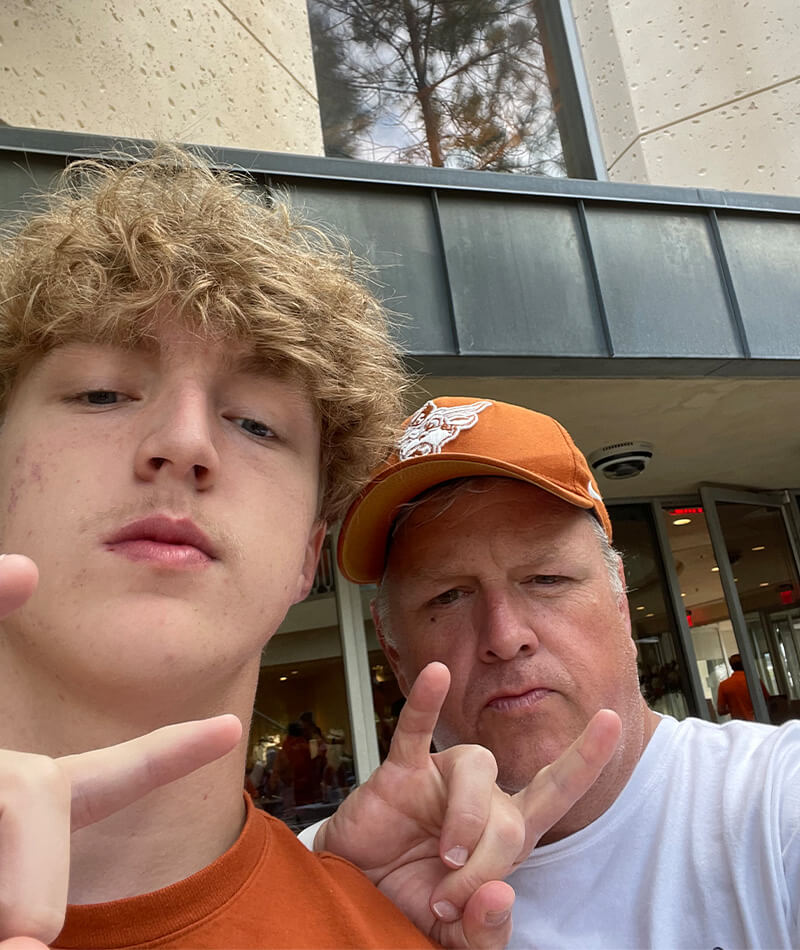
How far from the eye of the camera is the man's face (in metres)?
1.53

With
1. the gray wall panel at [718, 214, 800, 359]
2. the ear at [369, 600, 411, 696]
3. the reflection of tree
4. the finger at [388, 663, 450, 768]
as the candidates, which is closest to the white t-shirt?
the finger at [388, 663, 450, 768]

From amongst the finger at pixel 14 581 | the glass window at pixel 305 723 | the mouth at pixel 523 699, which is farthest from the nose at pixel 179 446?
the glass window at pixel 305 723

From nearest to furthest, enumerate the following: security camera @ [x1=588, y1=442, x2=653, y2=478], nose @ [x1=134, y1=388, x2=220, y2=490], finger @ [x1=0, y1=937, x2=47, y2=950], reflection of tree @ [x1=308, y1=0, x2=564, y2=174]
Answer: finger @ [x1=0, y1=937, x2=47, y2=950]
nose @ [x1=134, y1=388, x2=220, y2=490]
reflection of tree @ [x1=308, y1=0, x2=564, y2=174]
security camera @ [x1=588, y1=442, x2=653, y2=478]

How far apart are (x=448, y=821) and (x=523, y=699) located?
45 centimetres

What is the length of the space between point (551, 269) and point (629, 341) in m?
0.56

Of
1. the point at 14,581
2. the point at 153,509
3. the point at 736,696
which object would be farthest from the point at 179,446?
the point at 736,696

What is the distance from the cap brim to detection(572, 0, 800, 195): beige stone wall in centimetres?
499

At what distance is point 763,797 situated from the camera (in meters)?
1.30

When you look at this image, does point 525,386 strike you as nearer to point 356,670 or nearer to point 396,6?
point 356,670

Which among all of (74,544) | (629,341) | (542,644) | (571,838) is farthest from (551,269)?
(74,544)

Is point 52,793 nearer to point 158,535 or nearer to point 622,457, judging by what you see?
point 158,535

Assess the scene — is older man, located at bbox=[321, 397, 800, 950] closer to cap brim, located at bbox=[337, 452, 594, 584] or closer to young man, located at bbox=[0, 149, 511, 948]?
cap brim, located at bbox=[337, 452, 594, 584]

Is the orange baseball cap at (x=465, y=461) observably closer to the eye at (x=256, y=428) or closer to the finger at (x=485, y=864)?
the eye at (x=256, y=428)

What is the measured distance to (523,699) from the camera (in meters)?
1.52
